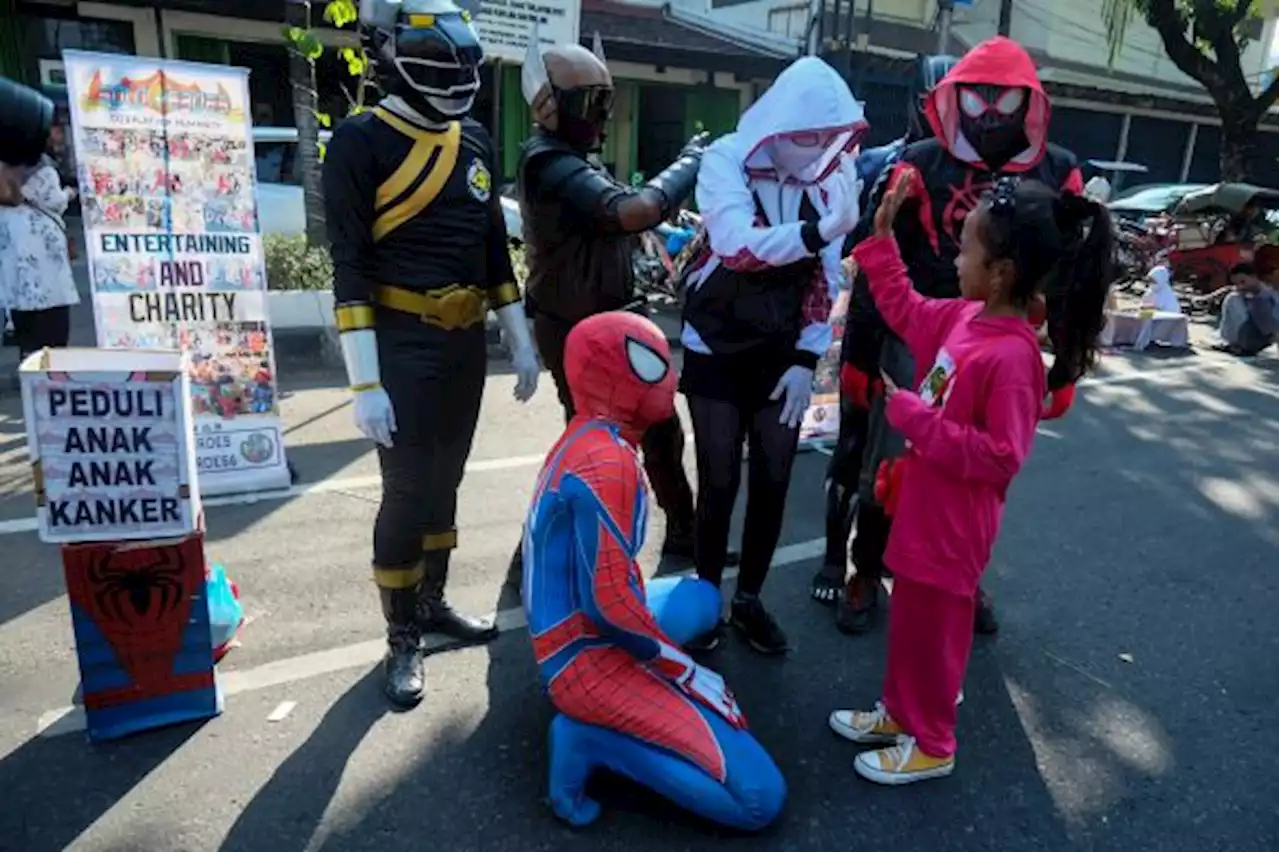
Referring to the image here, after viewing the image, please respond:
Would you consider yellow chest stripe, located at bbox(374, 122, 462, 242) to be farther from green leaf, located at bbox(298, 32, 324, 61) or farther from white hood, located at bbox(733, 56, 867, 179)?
green leaf, located at bbox(298, 32, 324, 61)

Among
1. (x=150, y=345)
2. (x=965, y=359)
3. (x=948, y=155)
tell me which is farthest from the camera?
(x=150, y=345)

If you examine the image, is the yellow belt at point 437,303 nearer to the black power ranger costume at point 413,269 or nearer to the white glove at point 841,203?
the black power ranger costume at point 413,269

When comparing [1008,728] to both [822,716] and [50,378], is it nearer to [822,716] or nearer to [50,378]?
[822,716]

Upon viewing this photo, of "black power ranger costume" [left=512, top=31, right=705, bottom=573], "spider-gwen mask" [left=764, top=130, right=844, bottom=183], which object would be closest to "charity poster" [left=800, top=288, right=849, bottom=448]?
"black power ranger costume" [left=512, top=31, right=705, bottom=573]

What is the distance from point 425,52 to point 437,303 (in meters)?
0.68

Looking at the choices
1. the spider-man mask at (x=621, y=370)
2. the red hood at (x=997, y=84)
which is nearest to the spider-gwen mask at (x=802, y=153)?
the red hood at (x=997, y=84)

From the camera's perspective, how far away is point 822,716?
2762 mm

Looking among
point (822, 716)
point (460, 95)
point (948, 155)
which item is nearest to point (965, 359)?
point (948, 155)

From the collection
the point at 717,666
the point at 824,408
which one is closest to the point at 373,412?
the point at 717,666

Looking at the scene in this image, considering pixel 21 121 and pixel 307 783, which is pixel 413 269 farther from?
pixel 21 121

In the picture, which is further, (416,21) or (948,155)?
(948,155)

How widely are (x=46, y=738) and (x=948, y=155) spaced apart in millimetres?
3145

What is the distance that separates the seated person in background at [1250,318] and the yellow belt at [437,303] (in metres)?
9.03

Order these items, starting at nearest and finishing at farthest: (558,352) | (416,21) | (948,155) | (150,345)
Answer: (416,21) < (948,155) < (558,352) < (150,345)
